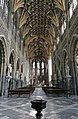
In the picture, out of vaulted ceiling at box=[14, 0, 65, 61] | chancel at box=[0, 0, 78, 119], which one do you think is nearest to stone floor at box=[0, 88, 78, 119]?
chancel at box=[0, 0, 78, 119]

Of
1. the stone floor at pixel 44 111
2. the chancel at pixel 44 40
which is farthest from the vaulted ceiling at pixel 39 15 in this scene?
the stone floor at pixel 44 111

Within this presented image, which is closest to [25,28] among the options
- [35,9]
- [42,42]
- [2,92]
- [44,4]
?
[35,9]

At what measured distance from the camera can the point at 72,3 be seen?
17.9m

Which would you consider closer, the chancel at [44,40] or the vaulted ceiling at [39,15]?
the chancel at [44,40]

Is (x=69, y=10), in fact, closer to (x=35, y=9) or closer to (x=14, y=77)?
(x=35, y=9)

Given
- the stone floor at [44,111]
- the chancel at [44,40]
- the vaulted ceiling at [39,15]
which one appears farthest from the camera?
the vaulted ceiling at [39,15]

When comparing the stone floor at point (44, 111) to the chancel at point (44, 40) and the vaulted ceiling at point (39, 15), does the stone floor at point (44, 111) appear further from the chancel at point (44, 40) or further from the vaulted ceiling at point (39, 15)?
the vaulted ceiling at point (39, 15)

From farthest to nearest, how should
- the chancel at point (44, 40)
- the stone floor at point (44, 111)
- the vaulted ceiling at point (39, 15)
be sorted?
the vaulted ceiling at point (39, 15)
the chancel at point (44, 40)
the stone floor at point (44, 111)

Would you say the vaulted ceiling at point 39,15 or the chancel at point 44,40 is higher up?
the vaulted ceiling at point 39,15

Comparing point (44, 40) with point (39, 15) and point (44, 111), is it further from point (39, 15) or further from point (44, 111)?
point (44, 111)

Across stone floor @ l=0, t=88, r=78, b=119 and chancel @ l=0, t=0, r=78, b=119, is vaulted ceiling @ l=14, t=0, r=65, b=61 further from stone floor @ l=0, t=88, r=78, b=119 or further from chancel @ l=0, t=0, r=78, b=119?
stone floor @ l=0, t=88, r=78, b=119

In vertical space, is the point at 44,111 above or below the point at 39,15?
below

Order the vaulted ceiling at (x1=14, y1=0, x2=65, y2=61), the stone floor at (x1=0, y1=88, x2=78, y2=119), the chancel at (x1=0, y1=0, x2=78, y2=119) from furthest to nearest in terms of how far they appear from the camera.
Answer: the vaulted ceiling at (x1=14, y1=0, x2=65, y2=61), the chancel at (x1=0, y1=0, x2=78, y2=119), the stone floor at (x1=0, y1=88, x2=78, y2=119)

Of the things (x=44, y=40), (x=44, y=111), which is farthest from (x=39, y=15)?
(x=44, y=111)
